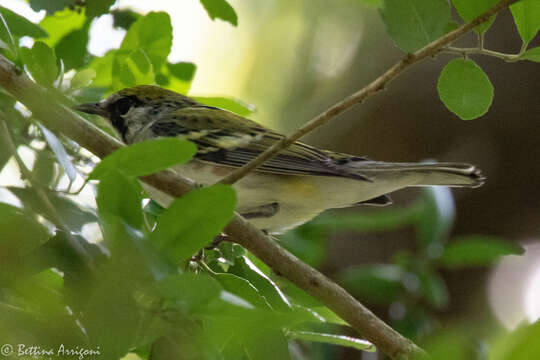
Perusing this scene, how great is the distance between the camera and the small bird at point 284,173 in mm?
2963

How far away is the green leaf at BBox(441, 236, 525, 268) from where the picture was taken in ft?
11.0

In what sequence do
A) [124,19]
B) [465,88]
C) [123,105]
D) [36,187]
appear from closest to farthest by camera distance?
[465,88] → [36,187] → [124,19] → [123,105]

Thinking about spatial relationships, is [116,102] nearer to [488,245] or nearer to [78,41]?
[78,41]

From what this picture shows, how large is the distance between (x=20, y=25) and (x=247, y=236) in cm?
100

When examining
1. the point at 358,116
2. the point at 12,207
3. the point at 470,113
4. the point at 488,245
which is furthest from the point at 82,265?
the point at 358,116

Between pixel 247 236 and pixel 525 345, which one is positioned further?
pixel 247 236

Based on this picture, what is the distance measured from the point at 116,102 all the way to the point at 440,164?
5.22ft

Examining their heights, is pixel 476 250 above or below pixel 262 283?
above

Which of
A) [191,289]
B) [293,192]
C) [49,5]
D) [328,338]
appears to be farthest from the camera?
[293,192]

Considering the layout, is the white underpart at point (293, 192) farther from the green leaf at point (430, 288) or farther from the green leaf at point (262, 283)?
the green leaf at point (262, 283)

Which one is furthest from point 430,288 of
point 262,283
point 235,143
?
point 262,283

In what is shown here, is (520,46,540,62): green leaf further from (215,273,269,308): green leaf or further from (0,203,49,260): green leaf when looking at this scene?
(0,203,49,260): green leaf

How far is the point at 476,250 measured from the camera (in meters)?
3.47

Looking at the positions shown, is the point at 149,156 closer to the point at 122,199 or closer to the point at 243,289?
the point at 122,199
